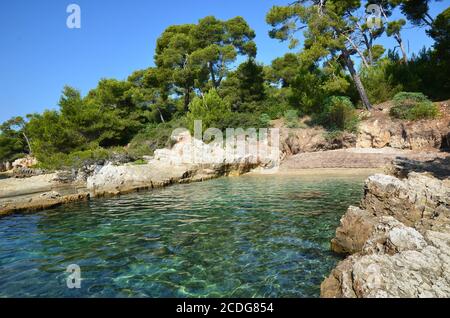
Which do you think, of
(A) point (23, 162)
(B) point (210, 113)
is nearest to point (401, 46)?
(B) point (210, 113)

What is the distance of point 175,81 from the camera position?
35.4 metres

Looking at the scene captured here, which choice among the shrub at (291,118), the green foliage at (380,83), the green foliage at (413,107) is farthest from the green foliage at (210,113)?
the green foliage at (413,107)

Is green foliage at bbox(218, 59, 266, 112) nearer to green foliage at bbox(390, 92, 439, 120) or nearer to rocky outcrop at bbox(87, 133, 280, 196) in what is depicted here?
rocky outcrop at bbox(87, 133, 280, 196)

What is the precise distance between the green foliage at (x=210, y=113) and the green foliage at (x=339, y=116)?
8434mm

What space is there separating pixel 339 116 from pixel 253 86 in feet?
36.3

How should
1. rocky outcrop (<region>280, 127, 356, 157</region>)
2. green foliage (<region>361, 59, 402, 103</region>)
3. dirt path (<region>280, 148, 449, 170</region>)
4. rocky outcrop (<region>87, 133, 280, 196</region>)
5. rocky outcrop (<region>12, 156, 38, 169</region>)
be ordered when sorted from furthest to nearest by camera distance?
1. rocky outcrop (<region>12, 156, 38, 169</region>)
2. green foliage (<region>361, 59, 402, 103</region>)
3. rocky outcrop (<region>280, 127, 356, 157</region>)
4. dirt path (<region>280, 148, 449, 170</region>)
5. rocky outcrop (<region>87, 133, 280, 196</region>)

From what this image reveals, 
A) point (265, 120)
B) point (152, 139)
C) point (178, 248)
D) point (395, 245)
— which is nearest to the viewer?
point (395, 245)

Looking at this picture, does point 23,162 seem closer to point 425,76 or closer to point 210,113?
point 210,113

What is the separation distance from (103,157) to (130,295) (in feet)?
69.7

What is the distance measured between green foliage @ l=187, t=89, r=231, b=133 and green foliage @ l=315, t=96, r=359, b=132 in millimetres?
8434

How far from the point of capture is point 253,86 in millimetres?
31969

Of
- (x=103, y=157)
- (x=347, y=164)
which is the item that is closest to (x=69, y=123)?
(x=103, y=157)

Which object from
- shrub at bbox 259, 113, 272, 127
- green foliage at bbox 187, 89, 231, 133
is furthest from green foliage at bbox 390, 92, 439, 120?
green foliage at bbox 187, 89, 231, 133

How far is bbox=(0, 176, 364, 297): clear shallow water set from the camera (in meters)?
4.73
